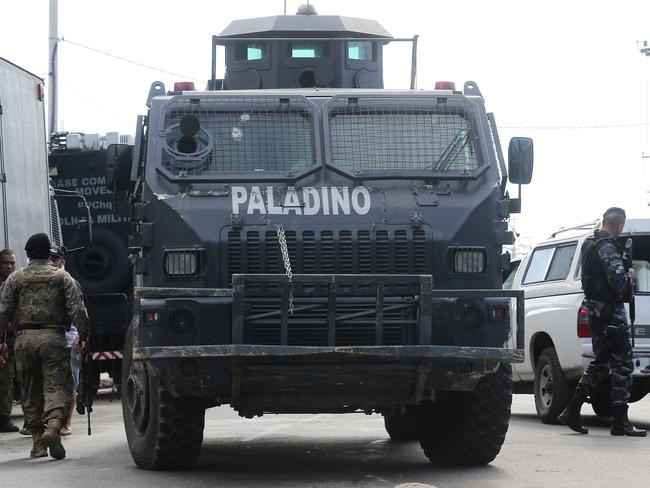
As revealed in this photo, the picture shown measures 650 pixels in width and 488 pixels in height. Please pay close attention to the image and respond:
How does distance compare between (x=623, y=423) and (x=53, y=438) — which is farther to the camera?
(x=623, y=423)

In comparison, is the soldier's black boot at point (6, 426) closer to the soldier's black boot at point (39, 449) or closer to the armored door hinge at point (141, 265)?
the soldier's black boot at point (39, 449)

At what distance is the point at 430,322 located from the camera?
9648 millimetres

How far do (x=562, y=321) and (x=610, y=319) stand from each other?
145cm

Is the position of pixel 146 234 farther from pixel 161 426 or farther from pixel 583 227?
pixel 583 227

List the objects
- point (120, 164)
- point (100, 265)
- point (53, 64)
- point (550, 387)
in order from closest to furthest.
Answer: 1. point (120, 164)
2. point (550, 387)
3. point (100, 265)
4. point (53, 64)

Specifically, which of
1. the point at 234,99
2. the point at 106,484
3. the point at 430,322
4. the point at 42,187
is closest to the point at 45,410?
the point at 106,484

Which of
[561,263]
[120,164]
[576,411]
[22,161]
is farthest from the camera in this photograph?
[22,161]

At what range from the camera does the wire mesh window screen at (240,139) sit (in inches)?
421

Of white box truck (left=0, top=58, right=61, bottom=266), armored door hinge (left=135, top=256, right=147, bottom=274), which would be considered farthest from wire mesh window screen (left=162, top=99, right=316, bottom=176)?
white box truck (left=0, top=58, right=61, bottom=266)

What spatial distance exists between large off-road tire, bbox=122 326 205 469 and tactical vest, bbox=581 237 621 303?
4.56 m

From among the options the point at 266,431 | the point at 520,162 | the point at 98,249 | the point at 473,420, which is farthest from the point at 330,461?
the point at 98,249

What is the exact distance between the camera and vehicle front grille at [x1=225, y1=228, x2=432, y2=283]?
33.1ft

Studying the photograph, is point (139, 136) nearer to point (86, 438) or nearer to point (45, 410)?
point (45, 410)

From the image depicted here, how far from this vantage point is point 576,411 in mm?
13664
